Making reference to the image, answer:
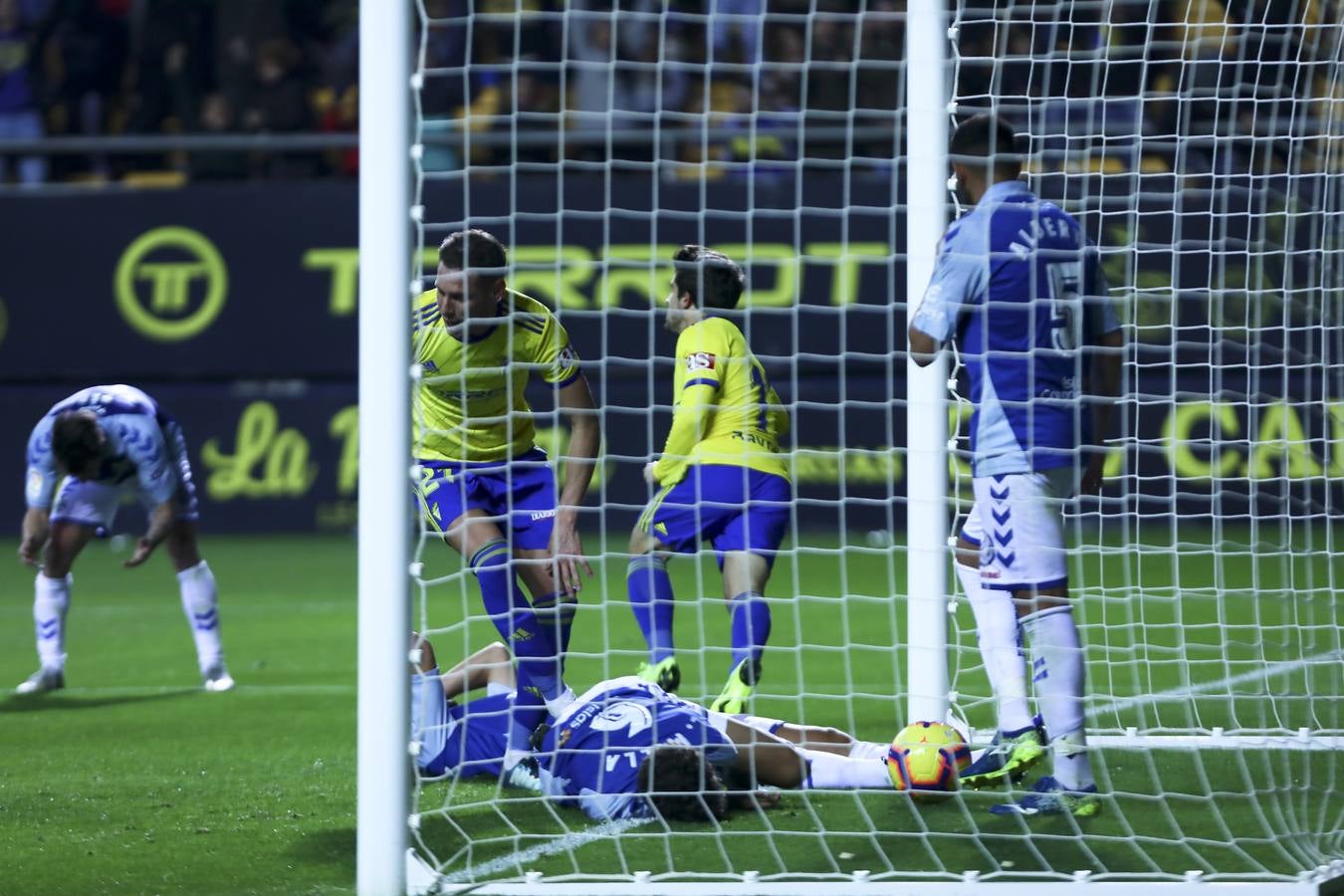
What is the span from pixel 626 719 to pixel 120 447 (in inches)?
138

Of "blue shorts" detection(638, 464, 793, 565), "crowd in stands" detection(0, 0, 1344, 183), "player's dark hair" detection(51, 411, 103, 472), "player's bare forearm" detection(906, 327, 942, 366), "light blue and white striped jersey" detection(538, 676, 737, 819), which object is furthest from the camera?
"crowd in stands" detection(0, 0, 1344, 183)

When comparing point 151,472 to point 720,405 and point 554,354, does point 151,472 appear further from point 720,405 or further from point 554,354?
point 720,405

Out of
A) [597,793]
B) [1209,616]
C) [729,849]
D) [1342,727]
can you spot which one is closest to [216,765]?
[597,793]

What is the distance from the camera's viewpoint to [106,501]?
7375 millimetres

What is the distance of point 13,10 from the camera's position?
48.7 ft

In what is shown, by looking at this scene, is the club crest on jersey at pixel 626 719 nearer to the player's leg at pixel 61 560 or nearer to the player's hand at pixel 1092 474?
the player's hand at pixel 1092 474

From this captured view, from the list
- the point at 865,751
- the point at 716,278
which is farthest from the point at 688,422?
the point at 865,751

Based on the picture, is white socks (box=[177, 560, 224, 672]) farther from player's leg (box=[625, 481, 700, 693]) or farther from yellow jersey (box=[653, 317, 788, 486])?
yellow jersey (box=[653, 317, 788, 486])

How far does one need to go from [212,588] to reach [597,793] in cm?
332

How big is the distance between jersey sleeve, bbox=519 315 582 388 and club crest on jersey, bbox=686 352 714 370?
0.51m

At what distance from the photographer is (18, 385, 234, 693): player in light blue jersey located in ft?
23.2

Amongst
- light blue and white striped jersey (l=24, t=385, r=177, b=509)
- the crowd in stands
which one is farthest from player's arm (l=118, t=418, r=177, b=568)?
the crowd in stands

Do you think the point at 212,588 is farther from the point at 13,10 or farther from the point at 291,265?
the point at 13,10

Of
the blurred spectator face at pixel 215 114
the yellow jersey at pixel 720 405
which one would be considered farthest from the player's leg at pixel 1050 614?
the blurred spectator face at pixel 215 114
